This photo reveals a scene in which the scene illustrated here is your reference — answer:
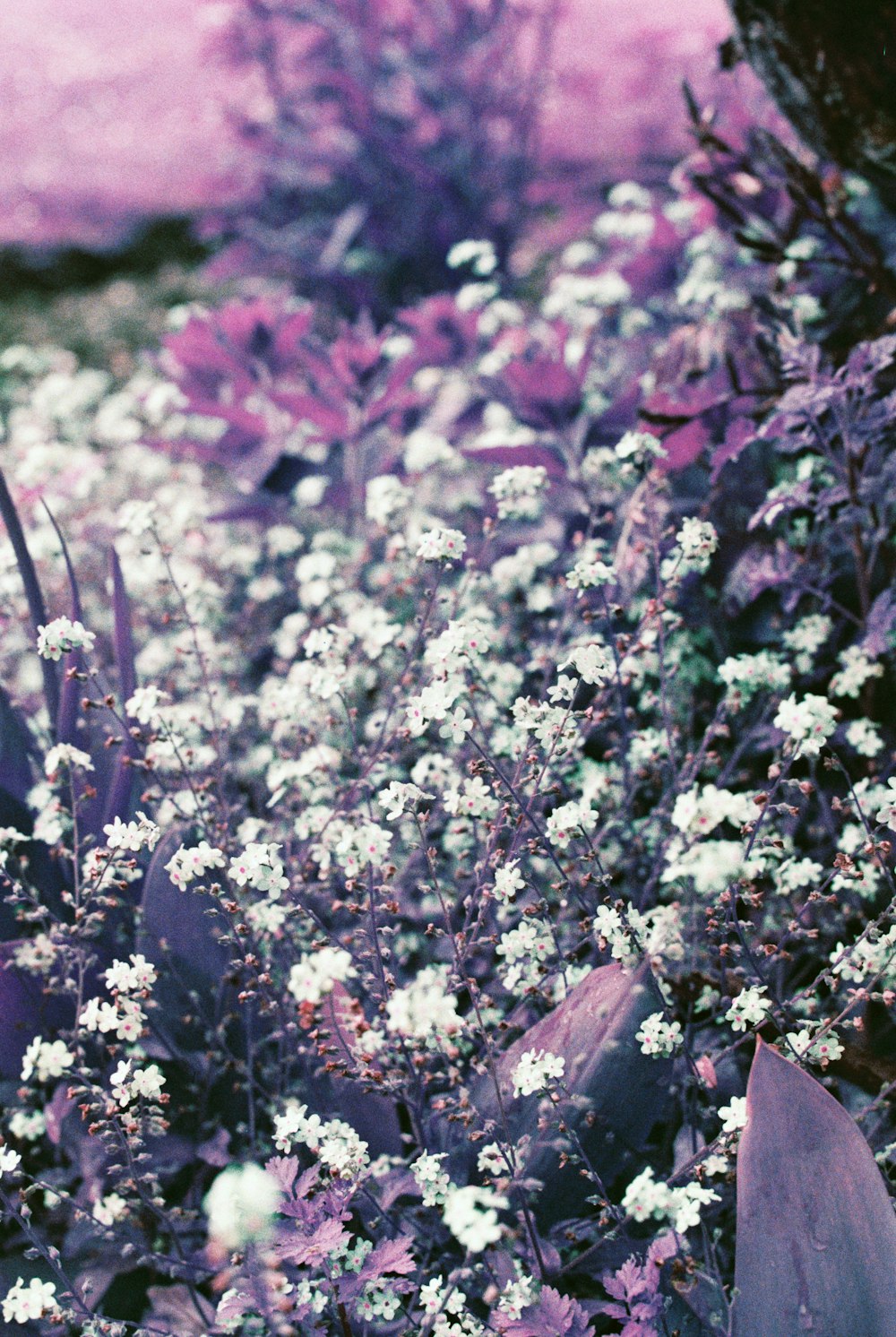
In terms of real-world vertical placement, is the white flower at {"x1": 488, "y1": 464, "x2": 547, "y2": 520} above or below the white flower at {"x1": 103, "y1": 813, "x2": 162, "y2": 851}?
above

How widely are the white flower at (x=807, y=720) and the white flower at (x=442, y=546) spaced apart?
48cm

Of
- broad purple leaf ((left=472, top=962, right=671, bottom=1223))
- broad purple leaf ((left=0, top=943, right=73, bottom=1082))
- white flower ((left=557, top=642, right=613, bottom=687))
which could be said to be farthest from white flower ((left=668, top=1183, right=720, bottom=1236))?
broad purple leaf ((left=0, top=943, right=73, bottom=1082))

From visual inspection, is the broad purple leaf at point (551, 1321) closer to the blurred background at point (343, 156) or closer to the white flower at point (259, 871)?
the white flower at point (259, 871)

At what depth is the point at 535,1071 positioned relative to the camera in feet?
4.21

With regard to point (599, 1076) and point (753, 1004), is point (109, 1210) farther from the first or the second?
point (753, 1004)

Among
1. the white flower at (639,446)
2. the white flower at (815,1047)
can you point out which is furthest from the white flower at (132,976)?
the white flower at (639,446)

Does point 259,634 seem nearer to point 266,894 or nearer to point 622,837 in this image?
point 266,894

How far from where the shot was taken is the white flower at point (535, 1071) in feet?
4.18

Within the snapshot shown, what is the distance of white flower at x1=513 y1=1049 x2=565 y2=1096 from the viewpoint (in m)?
1.27

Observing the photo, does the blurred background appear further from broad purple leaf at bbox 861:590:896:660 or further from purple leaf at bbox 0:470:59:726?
purple leaf at bbox 0:470:59:726

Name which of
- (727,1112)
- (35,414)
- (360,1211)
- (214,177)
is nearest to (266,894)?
(360,1211)

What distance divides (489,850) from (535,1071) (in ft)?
0.94

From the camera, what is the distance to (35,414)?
10.6ft

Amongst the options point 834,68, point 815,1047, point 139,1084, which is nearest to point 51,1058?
point 139,1084
